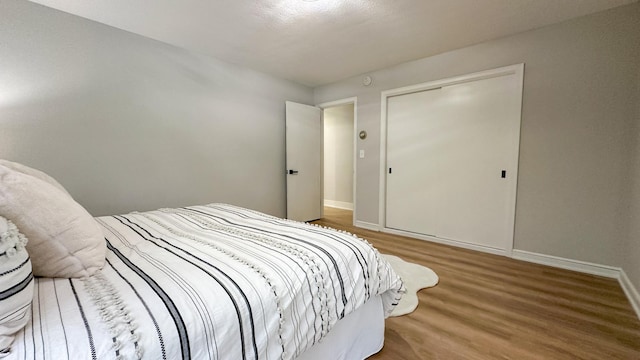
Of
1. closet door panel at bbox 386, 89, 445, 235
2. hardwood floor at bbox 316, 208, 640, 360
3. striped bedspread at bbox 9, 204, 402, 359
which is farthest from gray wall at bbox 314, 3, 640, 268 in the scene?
striped bedspread at bbox 9, 204, 402, 359

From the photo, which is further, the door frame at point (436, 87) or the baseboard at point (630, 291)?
the door frame at point (436, 87)

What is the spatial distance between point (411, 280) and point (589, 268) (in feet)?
5.61

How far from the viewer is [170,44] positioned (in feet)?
9.27

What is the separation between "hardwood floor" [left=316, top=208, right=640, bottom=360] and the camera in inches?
55.4

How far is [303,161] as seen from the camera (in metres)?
4.17

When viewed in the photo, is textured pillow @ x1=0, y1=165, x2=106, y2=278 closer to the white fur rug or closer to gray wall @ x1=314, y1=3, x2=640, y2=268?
the white fur rug

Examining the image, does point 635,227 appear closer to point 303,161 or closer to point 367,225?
point 367,225

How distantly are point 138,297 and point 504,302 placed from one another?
2293mm

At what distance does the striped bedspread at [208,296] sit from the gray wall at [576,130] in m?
2.16

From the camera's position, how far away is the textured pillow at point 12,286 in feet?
1.83

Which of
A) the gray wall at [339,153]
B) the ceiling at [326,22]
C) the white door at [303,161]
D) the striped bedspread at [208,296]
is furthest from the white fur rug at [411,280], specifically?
the gray wall at [339,153]

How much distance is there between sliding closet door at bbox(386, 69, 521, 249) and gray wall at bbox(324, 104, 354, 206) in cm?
198

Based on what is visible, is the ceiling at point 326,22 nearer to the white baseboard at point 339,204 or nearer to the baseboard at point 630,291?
the baseboard at point 630,291

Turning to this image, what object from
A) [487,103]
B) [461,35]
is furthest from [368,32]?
[487,103]
